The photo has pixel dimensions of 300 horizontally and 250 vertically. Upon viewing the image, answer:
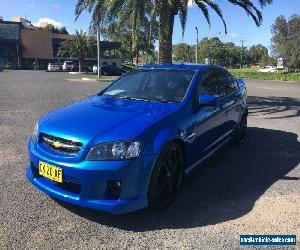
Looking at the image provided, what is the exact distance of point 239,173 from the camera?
586 cm

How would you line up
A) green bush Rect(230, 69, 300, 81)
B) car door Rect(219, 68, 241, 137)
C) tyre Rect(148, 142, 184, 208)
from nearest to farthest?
tyre Rect(148, 142, 184, 208) → car door Rect(219, 68, 241, 137) → green bush Rect(230, 69, 300, 81)

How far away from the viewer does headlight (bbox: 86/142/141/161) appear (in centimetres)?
390

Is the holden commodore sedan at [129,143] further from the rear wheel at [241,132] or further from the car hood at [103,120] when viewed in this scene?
the rear wheel at [241,132]

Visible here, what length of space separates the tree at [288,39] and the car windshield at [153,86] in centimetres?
6578

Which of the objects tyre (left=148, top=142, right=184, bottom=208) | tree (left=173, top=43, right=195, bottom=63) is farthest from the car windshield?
tree (left=173, top=43, right=195, bottom=63)

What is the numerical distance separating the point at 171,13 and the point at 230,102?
7.69 metres

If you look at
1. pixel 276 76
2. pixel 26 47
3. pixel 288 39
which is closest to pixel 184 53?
pixel 288 39

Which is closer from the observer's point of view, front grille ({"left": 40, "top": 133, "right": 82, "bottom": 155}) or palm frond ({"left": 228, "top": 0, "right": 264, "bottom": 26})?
front grille ({"left": 40, "top": 133, "right": 82, "bottom": 155})

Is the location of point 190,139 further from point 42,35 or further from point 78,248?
point 42,35

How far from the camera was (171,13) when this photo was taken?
13.4 metres

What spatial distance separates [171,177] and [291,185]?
1.92 meters

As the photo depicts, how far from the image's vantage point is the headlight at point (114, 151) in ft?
12.8

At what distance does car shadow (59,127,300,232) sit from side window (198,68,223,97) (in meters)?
1.09

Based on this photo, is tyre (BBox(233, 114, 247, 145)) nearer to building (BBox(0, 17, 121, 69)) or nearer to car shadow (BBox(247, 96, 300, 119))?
car shadow (BBox(247, 96, 300, 119))
